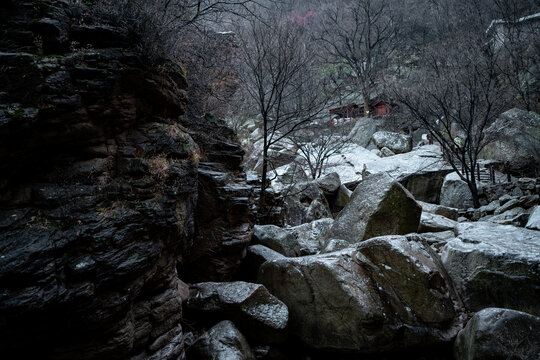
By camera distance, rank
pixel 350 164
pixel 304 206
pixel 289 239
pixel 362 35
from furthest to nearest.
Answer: pixel 362 35, pixel 350 164, pixel 304 206, pixel 289 239

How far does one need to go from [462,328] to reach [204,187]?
4383 millimetres

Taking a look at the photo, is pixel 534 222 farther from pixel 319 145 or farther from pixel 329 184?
pixel 319 145

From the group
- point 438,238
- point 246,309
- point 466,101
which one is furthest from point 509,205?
point 246,309

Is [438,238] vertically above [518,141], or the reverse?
[518,141]

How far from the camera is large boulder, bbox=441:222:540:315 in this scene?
407 centimetres

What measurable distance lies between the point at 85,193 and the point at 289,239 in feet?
15.3

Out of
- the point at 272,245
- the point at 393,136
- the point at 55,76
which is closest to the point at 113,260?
the point at 55,76

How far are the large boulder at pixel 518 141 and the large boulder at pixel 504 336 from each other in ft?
44.4

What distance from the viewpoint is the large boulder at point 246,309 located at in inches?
157

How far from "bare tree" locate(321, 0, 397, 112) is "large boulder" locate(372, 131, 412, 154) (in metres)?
6.73

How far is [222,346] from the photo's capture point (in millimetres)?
3594

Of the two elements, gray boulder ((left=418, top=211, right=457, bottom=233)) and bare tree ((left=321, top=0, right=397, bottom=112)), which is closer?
gray boulder ((left=418, top=211, right=457, bottom=233))

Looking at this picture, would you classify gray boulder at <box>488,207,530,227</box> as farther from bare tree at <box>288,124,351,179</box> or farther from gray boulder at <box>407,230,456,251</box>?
bare tree at <box>288,124,351,179</box>

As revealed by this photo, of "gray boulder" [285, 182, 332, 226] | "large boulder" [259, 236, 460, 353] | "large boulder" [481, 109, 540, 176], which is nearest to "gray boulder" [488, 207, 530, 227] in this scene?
"large boulder" [259, 236, 460, 353]
